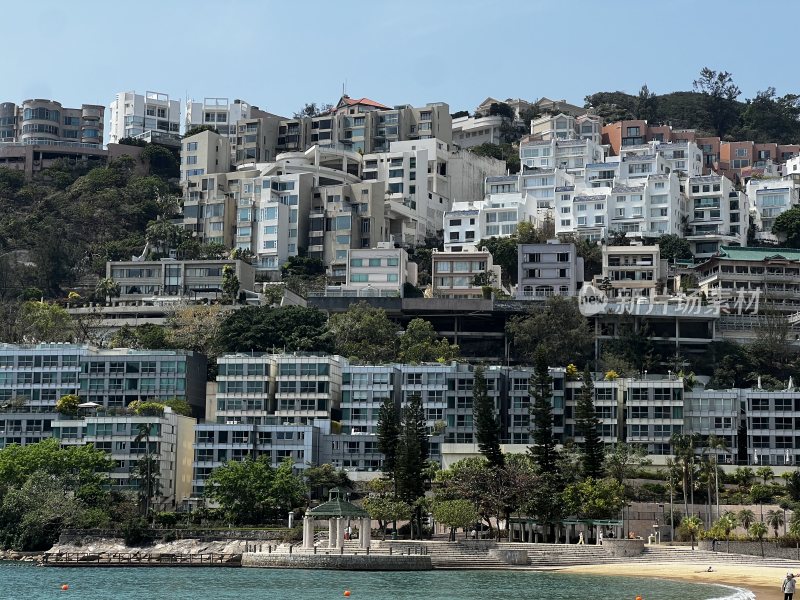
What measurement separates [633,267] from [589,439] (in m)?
43.0

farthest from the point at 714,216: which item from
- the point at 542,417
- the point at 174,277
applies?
the point at 542,417

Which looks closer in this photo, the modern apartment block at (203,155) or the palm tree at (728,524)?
the palm tree at (728,524)

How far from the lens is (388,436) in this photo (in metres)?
88.3

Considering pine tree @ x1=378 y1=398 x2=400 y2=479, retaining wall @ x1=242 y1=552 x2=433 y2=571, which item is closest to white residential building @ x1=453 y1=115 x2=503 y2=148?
pine tree @ x1=378 y1=398 x2=400 y2=479

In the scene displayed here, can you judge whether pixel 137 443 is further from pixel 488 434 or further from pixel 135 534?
pixel 488 434

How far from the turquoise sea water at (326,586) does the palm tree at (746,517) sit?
44.7 ft

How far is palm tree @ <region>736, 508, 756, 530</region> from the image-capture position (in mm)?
79500

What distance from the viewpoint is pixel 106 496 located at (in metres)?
87.6

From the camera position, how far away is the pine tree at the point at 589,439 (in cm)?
8556

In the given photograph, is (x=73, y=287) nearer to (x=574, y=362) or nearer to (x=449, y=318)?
(x=449, y=318)

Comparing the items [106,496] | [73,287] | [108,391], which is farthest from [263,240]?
[106,496]

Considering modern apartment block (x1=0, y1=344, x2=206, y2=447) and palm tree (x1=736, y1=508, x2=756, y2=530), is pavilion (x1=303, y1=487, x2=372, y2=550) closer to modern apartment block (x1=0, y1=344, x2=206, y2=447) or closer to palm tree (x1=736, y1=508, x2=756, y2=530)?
palm tree (x1=736, y1=508, x2=756, y2=530)

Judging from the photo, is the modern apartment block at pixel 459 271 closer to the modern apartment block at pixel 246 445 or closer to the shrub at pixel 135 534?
the modern apartment block at pixel 246 445

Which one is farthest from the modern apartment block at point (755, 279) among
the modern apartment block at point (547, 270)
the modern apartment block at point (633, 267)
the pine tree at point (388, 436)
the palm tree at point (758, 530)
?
the palm tree at point (758, 530)
